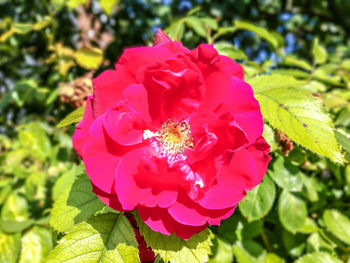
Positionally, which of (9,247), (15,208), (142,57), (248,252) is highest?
(142,57)

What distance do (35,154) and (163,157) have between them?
1216 mm

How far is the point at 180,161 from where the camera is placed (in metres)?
0.68

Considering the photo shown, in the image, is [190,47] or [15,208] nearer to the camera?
[190,47]

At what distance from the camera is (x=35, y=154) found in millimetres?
1633

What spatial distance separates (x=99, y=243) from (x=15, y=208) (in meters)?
1.17

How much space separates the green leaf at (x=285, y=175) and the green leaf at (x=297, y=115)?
22 cm

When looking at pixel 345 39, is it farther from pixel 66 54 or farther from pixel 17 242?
pixel 17 242

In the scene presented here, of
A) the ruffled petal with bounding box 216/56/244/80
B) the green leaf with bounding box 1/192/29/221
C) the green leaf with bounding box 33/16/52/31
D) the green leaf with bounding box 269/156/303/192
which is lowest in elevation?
the green leaf with bounding box 1/192/29/221

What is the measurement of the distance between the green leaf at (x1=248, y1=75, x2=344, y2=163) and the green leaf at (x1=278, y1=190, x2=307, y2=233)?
16.7 inches

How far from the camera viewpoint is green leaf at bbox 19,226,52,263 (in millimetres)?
1227

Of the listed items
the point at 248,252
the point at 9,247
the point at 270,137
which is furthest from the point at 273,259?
the point at 9,247

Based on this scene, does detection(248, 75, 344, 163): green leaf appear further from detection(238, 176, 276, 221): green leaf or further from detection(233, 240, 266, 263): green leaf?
detection(233, 240, 266, 263): green leaf

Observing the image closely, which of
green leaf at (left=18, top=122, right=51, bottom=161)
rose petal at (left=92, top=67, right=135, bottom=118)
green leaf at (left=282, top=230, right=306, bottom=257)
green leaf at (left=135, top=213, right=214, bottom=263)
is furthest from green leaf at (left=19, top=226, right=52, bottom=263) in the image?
green leaf at (left=282, top=230, right=306, bottom=257)

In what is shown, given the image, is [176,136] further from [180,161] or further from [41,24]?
[41,24]
